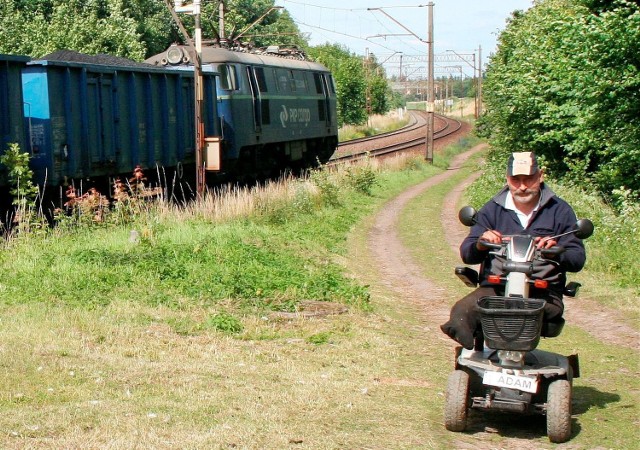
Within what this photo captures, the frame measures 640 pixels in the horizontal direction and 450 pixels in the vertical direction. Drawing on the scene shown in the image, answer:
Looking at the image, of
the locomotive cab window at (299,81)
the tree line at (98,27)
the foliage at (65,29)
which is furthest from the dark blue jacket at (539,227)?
the foliage at (65,29)

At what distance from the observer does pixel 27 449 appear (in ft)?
16.0

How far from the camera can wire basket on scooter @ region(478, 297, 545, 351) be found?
5.47 m

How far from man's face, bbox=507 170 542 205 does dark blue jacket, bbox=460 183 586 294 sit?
0.09m

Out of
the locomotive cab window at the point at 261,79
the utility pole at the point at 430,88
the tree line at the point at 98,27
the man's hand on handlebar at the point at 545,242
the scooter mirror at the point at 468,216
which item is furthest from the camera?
the utility pole at the point at 430,88

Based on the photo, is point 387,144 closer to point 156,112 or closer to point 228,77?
point 228,77

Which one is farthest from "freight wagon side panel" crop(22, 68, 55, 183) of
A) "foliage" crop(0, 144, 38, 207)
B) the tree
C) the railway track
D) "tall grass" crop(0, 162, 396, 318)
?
the tree

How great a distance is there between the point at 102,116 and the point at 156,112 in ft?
7.77

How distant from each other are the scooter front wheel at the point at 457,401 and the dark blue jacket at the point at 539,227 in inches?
26.6

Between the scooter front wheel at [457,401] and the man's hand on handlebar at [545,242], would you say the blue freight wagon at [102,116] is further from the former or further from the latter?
the man's hand on handlebar at [545,242]

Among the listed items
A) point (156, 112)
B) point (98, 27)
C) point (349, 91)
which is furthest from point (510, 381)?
point (349, 91)

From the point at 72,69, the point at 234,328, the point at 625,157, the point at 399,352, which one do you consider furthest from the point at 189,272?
the point at 625,157

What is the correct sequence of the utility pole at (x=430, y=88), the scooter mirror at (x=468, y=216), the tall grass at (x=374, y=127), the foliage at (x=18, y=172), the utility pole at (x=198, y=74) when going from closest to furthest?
1. the scooter mirror at (x=468, y=216)
2. the foliage at (x=18, y=172)
3. the utility pole at (x=198, y=74)
4. the utility pole at (x=430, y=88)
5. the tall grass at (x=374, y=127)

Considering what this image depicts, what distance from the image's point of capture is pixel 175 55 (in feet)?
70.7

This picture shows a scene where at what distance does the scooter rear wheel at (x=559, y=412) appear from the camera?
5586 millimetres
